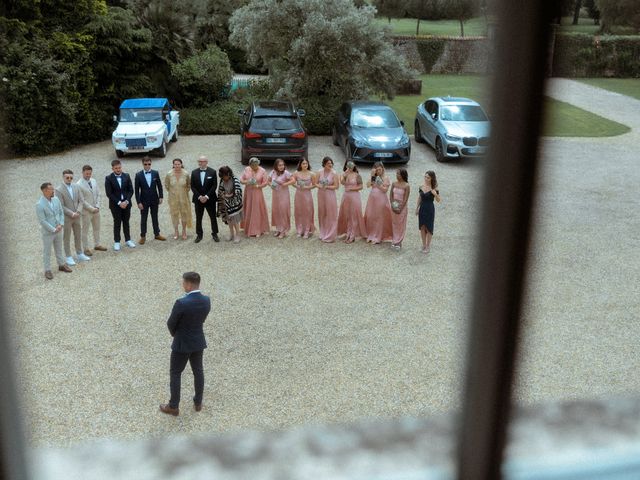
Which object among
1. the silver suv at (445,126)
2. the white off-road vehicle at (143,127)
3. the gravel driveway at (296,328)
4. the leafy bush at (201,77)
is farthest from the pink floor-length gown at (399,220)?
the leafy bush at (201,77)

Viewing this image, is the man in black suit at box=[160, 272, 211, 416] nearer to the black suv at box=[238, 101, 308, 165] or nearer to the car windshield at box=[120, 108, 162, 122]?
the black suv at box=[238, 101, 308, 165]

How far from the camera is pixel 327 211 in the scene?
34.8ft

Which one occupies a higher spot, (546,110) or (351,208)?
(546,110)

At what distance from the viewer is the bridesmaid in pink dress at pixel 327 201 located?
34.4ft

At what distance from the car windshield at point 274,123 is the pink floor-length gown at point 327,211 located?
16.2 ft

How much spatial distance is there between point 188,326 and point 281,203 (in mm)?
5020

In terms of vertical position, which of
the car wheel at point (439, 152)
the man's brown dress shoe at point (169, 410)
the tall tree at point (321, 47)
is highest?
the tall tree at point (321, 47)

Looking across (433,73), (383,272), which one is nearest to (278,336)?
(383,272)

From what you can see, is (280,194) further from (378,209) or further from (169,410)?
(169,410)

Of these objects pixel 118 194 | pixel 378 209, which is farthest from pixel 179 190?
pixel 378 209

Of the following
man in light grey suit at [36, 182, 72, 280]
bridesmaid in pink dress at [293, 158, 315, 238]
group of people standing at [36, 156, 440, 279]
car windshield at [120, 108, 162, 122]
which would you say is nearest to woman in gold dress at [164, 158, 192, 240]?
group of people standing at [36, 156, 440, 279]

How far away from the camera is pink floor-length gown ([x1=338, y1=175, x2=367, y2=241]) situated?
10.5 metres

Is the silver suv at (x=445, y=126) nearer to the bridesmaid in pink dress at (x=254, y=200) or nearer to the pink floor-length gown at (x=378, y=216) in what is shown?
the pink floor-length gown at (x=378, y=216)

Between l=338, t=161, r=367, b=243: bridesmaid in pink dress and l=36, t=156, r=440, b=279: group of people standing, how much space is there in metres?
0.01
